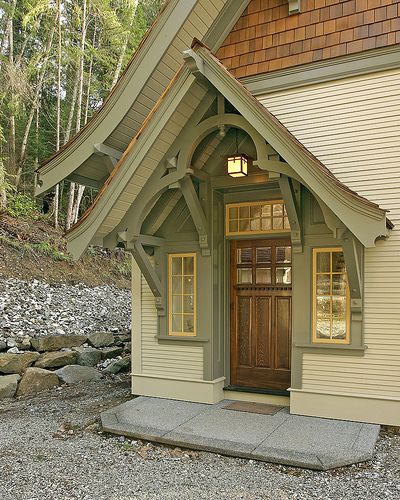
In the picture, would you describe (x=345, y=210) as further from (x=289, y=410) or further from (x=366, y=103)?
(x=289, y=410)

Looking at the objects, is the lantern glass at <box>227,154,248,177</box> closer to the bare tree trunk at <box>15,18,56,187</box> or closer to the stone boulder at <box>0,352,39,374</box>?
the stone boulder at <box>0,352,39,374</box>

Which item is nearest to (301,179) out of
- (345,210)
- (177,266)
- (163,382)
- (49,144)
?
(345,210)

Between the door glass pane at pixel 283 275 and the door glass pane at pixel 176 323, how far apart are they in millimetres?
1396

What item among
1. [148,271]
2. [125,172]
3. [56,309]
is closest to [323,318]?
[148,271]

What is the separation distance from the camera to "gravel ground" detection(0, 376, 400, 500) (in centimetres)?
341

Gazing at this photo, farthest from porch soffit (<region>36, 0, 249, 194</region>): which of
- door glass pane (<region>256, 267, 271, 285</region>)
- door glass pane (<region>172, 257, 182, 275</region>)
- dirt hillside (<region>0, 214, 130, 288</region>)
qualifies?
dirt hillside (<region>0, 214, 130, 288</region>)

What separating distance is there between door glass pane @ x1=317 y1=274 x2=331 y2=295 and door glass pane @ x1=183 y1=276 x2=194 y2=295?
5.44 ft

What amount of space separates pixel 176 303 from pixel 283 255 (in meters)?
1.57

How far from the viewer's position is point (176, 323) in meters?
6.02

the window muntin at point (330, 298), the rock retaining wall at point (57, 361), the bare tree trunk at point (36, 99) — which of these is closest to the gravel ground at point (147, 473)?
the window muntin at point (330, 298)

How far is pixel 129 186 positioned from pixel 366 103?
2876mm

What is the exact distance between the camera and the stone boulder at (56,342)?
805 cm

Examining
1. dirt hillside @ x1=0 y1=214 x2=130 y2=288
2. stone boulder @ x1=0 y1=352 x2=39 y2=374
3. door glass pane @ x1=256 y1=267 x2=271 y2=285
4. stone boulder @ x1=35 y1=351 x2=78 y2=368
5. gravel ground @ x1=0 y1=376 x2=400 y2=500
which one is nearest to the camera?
gravel ground @ x1=0 y1=376 x2=400 y2=500

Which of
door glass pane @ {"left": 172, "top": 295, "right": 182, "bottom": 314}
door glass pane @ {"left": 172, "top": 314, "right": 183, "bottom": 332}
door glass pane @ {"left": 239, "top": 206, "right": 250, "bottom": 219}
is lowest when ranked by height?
door glass pane @ {"left": 172, "top": 314, "right": 183, "bottom": 332}
